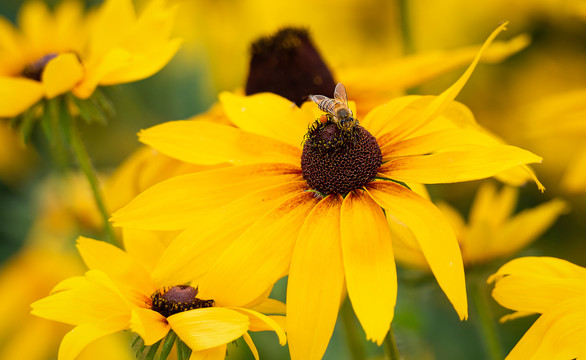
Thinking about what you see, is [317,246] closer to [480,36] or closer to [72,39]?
[72,39]

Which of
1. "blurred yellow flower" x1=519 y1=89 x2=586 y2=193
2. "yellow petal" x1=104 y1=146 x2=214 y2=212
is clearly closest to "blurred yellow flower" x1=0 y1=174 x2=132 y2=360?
"yellow petal" x1=104 y1=146 x2=214 y2=212

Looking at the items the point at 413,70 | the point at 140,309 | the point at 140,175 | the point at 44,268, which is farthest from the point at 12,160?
the point at 140,309

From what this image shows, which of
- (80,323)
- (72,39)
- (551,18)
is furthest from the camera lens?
(551,18)

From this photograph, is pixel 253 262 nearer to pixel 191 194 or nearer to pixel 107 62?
pixel 191 194

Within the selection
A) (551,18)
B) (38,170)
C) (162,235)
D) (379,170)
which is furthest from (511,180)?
(38,170)

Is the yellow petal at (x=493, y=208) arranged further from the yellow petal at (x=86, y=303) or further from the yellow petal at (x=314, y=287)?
the yellow petal at (x=86, y=303)

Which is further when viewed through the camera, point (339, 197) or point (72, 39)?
point (72, 39)

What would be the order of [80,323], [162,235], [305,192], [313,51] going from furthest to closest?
[313,51] < [162,235] < [305,192] < [80,323]
